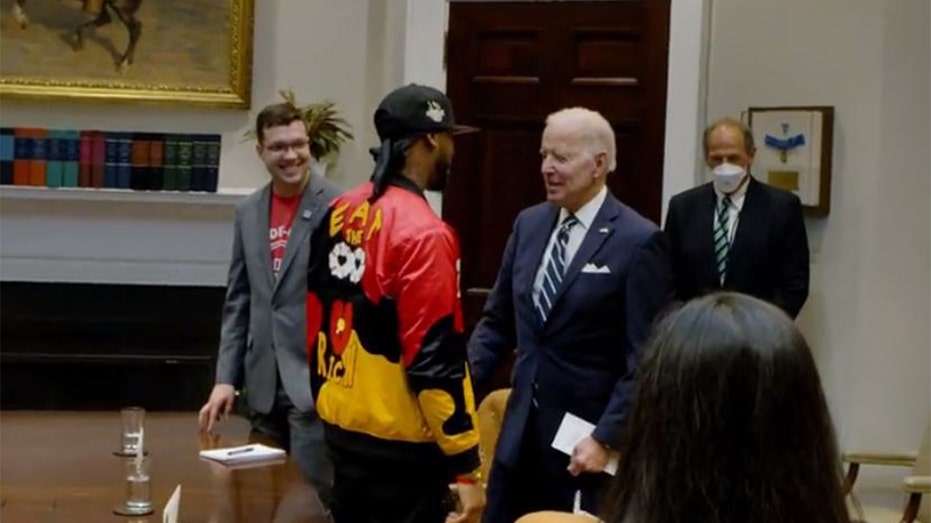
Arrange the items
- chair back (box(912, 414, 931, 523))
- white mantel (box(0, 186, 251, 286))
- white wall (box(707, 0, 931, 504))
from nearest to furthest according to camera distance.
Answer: chair back (box(912, 414, 931, 523)), white wall (box(707, 0, 931, 504)), white mantel (box(0, 186, 251, 286))

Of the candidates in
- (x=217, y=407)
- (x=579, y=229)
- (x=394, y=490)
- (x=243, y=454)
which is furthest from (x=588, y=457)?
(x=217, y=407)

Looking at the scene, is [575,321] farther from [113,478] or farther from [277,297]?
[113,478]

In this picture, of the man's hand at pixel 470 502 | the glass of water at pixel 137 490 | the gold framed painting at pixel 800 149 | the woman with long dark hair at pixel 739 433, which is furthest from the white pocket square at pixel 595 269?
the gold framed painting at pixel 800 149

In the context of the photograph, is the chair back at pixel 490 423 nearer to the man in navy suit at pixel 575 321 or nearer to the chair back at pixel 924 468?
the man in navy suit at pixel 575 321

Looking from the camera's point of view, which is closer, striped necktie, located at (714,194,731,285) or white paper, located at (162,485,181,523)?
white paper, located at (162,485,181,523)

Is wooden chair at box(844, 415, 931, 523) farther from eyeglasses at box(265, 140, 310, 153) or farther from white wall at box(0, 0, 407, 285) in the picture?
white wall at box(0, 0, 407, 285)

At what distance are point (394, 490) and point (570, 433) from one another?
0.42 metres

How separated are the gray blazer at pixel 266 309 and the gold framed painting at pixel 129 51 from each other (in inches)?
94.6

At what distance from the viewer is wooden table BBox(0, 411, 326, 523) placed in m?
2.43

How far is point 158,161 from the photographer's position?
5914mm

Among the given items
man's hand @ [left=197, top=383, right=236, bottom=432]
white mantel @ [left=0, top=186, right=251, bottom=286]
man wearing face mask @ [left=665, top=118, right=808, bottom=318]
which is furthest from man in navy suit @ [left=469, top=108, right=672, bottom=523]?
white mantel @ [left=0, top=186, right=251, bottom=286]

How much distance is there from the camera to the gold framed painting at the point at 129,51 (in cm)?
597

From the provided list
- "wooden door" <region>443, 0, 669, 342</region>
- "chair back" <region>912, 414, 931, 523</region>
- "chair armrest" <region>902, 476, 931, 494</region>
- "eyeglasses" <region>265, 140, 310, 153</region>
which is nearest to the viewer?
"eyeglasses" <region>265, 140, 310, 153</region>

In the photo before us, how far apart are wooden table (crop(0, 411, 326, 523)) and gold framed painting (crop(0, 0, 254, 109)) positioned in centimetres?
290
